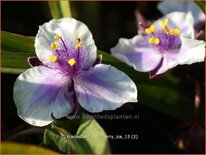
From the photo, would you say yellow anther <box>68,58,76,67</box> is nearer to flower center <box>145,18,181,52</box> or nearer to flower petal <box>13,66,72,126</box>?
flower petal <box>13,66,72,126</box>

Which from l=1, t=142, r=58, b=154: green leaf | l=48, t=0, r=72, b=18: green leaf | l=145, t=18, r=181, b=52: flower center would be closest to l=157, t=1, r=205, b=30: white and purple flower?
l=145, t=18, r=181, b=52: flower center

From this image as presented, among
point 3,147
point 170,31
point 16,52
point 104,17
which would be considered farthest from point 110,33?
point 3,147

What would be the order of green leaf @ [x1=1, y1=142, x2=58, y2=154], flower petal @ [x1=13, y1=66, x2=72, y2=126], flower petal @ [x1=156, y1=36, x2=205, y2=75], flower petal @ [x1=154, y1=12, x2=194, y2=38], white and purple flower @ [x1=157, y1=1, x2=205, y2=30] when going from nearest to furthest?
green leaf @ [x1=1, y1=142, x2=58, y2=154] < flower petal @ [x1=13, y1=66, x2=72, y2=126] < flower petal @ [x1=156, y1=36, x2=205, y2=75] < flower petal @ [x1=154, y1=12, x2=194, y2=38] < white and purple flower @ [x1=157, y1=1, x2=205, y2=30]

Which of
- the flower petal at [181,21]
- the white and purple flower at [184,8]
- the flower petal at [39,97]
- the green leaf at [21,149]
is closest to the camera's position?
the green leaf at [21,149]

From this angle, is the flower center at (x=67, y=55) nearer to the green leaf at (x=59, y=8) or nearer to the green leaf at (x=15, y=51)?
the green leaf at (x=15, y=51)

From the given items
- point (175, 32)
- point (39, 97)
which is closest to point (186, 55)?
point (175, 32)

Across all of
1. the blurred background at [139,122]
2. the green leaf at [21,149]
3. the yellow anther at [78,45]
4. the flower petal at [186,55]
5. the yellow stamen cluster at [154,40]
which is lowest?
the blurred background at [139,122]

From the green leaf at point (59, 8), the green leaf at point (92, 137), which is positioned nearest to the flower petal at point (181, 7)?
the green leaf at point (59, 8)
